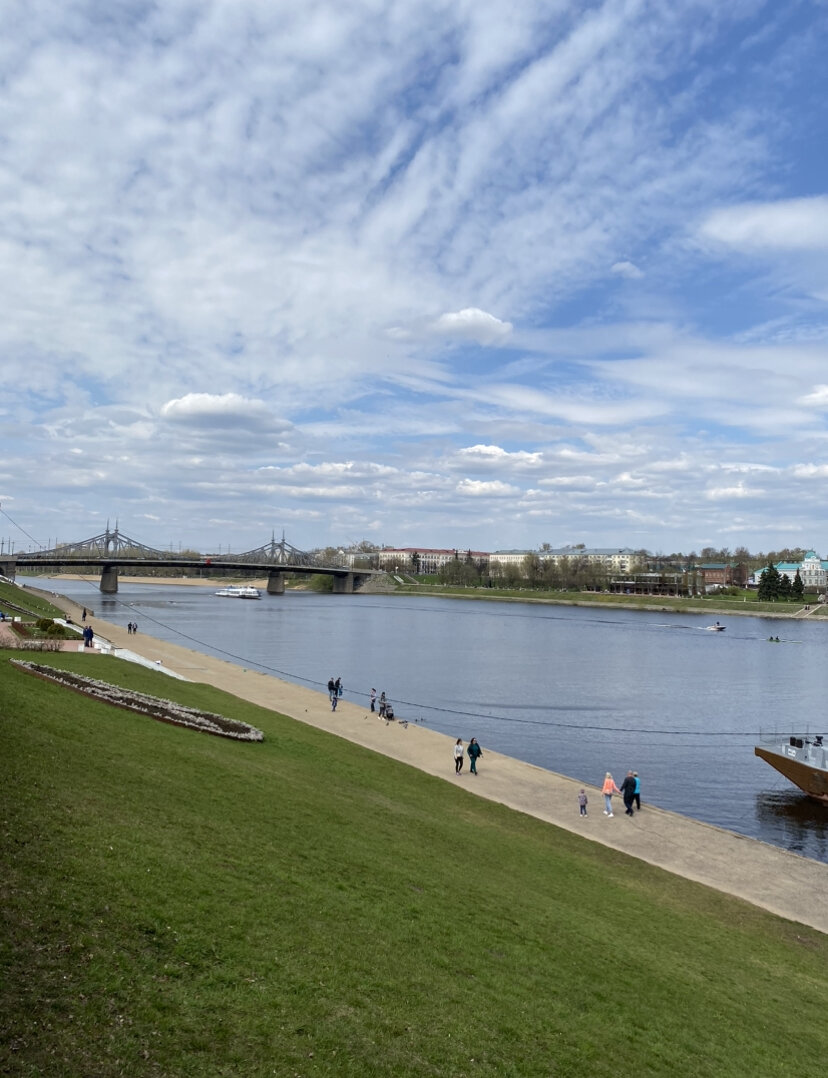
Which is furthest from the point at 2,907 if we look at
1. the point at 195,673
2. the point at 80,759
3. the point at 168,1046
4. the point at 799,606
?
the point at 799,606

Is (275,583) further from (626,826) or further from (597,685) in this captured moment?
(626,826)

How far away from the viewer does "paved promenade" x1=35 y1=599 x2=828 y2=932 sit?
1694 centimetres

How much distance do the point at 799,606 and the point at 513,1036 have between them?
144395mm

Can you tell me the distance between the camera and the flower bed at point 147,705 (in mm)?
20375

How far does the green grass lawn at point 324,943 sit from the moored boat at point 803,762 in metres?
12.4

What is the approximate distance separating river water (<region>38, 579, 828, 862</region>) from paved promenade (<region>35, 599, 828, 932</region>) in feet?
9.33

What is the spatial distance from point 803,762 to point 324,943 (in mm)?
22858

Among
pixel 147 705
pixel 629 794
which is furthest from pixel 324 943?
pixel 629 794

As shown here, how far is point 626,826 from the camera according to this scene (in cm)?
2080

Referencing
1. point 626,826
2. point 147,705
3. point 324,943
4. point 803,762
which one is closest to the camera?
point 324,943

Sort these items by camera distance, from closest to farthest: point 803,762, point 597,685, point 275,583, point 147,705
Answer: point 147,705 < point 803,762 < point 597,685 < point 275,583

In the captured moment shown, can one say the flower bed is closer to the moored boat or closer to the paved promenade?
the paved promenade

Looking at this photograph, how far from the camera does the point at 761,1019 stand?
10.3m

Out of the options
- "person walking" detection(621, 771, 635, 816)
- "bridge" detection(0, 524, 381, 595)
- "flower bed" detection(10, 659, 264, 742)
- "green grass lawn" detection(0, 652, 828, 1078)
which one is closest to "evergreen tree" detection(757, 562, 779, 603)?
"bridge" detection(0, 524, 381, 595)
